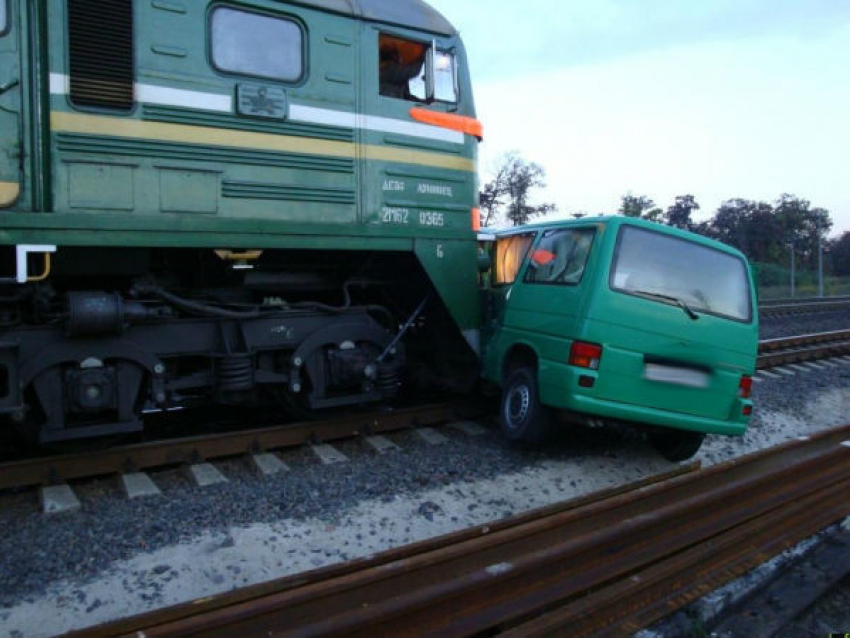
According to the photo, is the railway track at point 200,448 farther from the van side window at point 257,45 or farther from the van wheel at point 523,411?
the van side window at point 257,45

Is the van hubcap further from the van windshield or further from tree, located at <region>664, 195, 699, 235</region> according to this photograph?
tree, located at <region>664, 195, 699, 235</region>

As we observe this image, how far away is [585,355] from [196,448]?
3.03m

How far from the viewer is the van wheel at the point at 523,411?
5766 mm

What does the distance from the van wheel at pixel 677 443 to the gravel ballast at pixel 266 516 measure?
0.44 feet

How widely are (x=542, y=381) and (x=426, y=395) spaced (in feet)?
8.05

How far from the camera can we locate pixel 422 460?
5.71m

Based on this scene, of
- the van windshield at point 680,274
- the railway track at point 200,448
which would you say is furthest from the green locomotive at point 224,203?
the van windshield at point 680,274

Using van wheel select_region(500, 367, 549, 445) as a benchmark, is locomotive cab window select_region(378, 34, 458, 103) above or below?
above

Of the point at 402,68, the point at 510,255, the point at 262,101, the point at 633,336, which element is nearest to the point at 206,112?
the point at 262,101

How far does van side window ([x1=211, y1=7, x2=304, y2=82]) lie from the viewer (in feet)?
→ 17.3

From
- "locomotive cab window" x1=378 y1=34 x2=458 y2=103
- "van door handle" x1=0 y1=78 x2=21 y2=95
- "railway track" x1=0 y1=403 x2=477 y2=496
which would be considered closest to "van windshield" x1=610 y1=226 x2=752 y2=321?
"locomotive cab window" x1=378 y1=34 x2=458 y2=103

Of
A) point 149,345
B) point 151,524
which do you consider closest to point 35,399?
point 149,345

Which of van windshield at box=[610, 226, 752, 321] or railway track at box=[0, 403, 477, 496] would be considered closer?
railway track at box=[0, 403, 477, 496]

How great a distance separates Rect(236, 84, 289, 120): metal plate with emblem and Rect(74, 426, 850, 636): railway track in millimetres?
3548
